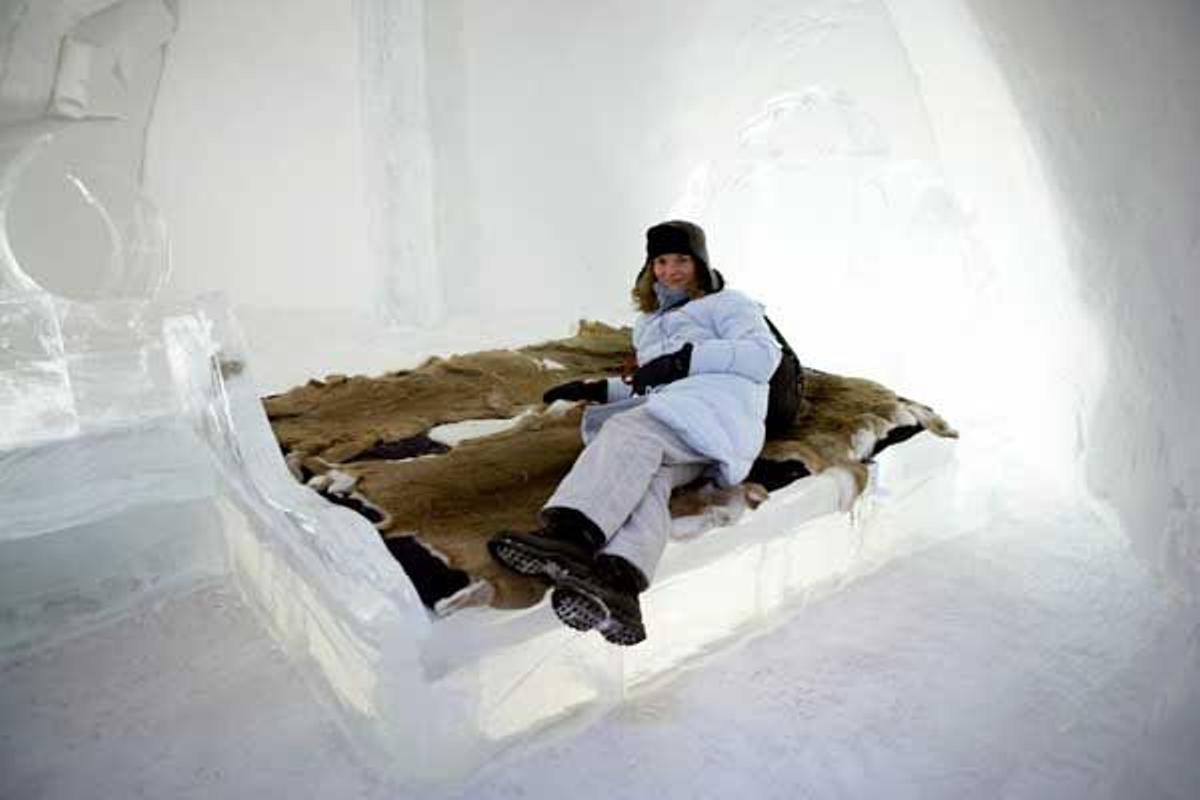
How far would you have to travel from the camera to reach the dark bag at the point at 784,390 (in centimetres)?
200

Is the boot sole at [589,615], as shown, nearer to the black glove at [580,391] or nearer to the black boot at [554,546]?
the black boot at [554,546]

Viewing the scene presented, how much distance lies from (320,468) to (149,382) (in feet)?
3.39

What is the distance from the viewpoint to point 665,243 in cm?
203

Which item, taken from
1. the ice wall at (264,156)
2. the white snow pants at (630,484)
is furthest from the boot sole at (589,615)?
the ice wall at (264,156)

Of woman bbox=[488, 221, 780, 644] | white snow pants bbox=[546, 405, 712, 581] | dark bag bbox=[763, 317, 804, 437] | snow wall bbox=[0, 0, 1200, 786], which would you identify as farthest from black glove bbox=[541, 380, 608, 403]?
snow wall bbox=[0, 0, 1200, 786]

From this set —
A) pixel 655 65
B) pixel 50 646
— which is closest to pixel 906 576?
pixel 50 646

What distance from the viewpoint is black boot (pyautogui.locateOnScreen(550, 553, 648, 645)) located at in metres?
1.32

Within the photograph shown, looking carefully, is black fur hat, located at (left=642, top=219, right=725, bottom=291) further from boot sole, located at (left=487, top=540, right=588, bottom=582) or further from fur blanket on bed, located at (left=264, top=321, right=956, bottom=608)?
boot sole, located at (left=487, top=540, right=588, bottom=582)

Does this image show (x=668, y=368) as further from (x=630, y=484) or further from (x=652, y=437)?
(x=630, y=484)

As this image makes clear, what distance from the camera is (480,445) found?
206 cm

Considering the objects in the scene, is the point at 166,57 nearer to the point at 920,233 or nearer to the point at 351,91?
the point at 351,91

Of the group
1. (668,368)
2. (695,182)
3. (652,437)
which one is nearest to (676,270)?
(668,368)

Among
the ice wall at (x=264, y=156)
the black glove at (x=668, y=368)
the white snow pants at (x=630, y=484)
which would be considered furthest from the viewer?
the ice wall at (x=264, y=156)

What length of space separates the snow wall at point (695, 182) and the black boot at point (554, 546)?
1229 mm
